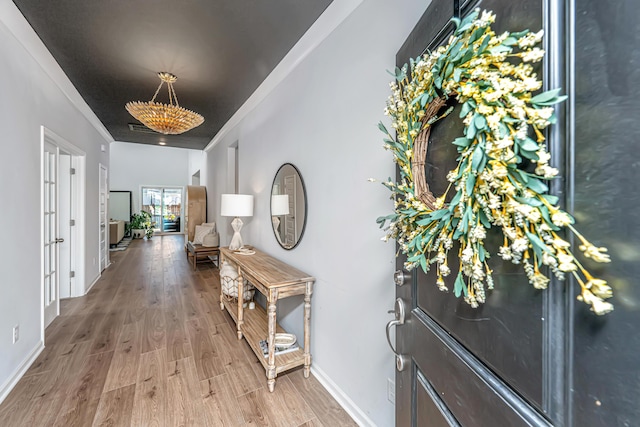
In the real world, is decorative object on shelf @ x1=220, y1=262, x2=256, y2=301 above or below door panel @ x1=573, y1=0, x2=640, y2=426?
below

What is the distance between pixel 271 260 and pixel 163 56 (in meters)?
2.26

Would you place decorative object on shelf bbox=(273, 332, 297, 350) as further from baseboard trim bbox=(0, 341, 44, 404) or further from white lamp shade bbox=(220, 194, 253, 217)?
baseboard trim bbox=(0, 341, 44, 404)

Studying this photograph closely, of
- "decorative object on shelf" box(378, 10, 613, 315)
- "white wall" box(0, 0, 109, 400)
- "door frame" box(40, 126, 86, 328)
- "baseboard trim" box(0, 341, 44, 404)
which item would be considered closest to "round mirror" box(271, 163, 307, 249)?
"decorative object on shelf" box(378, 10, 613, 315)

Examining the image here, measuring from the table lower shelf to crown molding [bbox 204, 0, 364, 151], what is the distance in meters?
2.51

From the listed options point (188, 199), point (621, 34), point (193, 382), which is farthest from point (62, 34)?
point (188, 199)

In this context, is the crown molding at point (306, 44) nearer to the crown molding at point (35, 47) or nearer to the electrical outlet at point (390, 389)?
the crown molding at point (35, 47)

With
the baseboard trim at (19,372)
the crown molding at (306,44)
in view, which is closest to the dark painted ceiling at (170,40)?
the crown molding at (306,44)

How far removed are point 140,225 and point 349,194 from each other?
1085 centimetres

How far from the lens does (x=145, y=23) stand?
2059mm

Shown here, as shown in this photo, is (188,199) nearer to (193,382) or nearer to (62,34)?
(62,34)

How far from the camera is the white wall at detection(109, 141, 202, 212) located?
32.9 feet

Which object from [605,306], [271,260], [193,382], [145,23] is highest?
[145,23]

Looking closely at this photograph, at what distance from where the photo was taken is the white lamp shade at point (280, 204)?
2547 millimetres

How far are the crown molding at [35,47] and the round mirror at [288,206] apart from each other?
7.41ft
